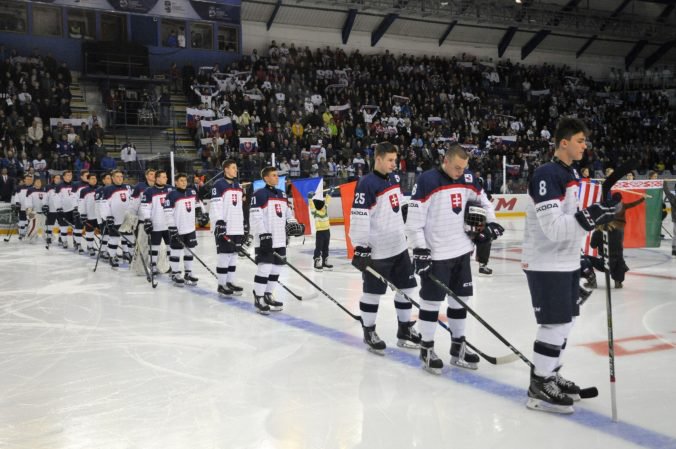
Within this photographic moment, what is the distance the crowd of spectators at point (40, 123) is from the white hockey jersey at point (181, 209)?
31.0 feet

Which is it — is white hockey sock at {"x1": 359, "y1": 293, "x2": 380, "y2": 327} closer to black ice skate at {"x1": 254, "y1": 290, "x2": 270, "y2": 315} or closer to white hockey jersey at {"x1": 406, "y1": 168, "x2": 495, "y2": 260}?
white hockey jersey at {"x1": 406, "y1": 168, "x2": 495, "y2": 260}

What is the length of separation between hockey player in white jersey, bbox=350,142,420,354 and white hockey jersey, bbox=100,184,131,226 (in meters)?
7.34

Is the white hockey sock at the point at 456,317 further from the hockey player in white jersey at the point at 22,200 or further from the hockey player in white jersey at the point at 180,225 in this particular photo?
the hockey player in white jersey at the point at 22,200

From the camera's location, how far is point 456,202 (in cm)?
485

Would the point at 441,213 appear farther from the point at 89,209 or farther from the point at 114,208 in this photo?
the point at 89,209

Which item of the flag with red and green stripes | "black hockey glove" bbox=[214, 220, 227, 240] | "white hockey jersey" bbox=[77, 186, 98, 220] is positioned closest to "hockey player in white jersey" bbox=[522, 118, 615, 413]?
"black hockey glove" bbox=[214, 220, 227, 240]

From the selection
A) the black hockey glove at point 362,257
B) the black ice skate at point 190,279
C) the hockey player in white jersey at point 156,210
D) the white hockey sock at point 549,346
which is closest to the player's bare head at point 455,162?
the black hockey glove at point 362,257

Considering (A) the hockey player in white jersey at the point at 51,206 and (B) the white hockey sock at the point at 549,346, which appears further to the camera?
(A) the hockey player in white jersey at the point at 51,206

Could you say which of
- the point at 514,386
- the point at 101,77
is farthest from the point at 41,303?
the point at 101,77

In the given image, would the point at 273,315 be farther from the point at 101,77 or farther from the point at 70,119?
the point at 101,77

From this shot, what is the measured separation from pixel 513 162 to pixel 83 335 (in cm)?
2066

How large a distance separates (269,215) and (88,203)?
24.4 feet

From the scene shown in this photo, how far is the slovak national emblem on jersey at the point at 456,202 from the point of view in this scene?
15.9ft

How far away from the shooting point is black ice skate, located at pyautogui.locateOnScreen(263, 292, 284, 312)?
730 cm
